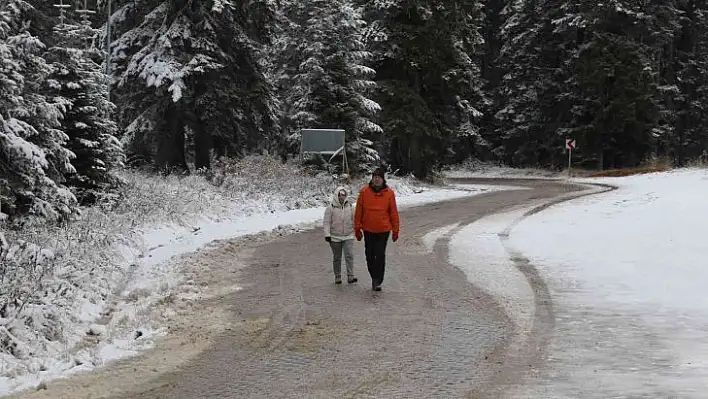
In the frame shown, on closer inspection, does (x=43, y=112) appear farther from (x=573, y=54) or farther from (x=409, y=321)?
(x=573, y=54)

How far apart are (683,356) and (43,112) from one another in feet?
31.8

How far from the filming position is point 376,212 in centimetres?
1021

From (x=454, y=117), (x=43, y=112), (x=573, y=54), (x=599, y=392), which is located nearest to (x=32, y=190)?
(x=43, y=112)

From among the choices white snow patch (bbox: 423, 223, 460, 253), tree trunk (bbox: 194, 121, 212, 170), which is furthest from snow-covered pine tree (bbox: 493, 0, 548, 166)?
white snow patch (bbox: 423, 223, 460, 253)

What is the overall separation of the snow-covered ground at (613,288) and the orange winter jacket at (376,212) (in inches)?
69.1

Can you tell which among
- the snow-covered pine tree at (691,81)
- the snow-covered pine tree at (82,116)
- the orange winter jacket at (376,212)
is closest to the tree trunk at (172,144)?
the snow-covered pine tree at (82,116)

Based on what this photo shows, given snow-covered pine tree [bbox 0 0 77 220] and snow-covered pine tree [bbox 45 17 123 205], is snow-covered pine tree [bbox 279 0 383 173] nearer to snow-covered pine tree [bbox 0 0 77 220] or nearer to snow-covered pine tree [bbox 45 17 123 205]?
snow-covered pine tree [bbox 45 17 123 205]

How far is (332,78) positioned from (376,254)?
56.6 ft

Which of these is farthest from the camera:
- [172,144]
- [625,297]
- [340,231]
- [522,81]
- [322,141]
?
[522,81]

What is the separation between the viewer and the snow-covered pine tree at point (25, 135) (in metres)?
9.68

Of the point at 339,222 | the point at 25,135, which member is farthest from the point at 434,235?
the point at 25,135

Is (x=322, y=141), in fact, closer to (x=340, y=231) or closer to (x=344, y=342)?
(x=340, y=231)

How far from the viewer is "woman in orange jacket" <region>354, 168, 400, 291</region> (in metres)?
10.1

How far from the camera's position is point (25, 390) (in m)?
5.73
